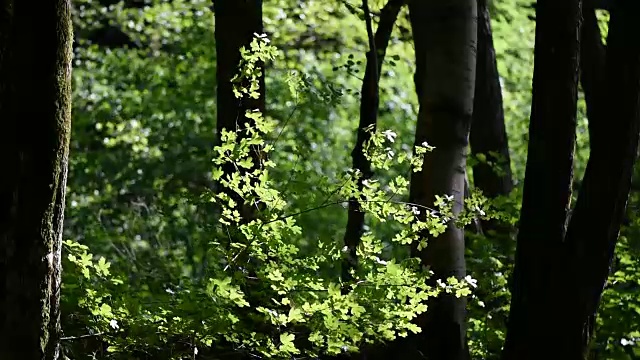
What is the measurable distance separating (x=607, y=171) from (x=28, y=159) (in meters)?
2.36

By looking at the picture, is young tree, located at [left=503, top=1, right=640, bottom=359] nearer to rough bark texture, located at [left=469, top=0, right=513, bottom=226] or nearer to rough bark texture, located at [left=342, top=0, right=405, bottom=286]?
rough bark texture, located at [left=342, top=0, right=405, bottom=286]

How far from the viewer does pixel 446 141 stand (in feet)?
15.6

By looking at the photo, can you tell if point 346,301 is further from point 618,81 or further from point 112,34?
point 112,34

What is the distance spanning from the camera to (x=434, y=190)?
4758mm

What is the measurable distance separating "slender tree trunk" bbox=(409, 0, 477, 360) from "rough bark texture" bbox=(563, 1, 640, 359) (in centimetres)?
92

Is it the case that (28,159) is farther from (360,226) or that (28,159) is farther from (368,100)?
(368,100)

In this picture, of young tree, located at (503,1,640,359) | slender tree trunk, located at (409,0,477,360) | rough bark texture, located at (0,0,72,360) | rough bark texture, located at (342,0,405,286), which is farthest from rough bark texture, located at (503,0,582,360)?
rough bark texture, located at (0,0,72,360)

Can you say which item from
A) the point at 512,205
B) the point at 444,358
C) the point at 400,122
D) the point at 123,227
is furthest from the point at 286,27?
the point at 444,358

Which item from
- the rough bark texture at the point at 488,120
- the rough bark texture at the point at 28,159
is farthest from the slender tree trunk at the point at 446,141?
the rough bark texture at the point at 28,159

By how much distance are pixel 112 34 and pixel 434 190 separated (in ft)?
30.7

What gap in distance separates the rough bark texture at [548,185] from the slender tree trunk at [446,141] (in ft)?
2.48

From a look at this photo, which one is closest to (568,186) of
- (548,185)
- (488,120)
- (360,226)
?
(548,185)

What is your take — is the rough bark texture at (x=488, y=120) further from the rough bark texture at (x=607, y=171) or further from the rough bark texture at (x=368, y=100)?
the rough bark texture at (x=607, y=171)

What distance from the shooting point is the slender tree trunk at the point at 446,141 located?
4.73 m
